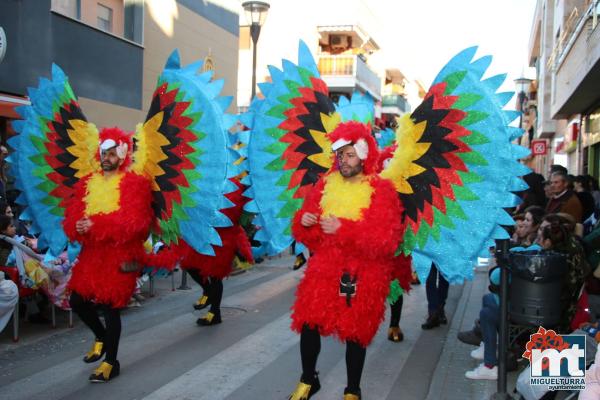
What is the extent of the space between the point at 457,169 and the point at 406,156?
349 millimetres

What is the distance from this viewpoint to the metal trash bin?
420 centimetres

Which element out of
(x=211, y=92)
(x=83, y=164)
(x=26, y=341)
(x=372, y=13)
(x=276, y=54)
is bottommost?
(x=26, y=341)

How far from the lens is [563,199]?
6.98m

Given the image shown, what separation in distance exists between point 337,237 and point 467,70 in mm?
1280

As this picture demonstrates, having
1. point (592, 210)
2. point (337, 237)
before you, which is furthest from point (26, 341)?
point (592, 210)

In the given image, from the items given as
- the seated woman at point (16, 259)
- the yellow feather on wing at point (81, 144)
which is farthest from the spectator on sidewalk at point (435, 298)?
the seated woman at point (16, 259)

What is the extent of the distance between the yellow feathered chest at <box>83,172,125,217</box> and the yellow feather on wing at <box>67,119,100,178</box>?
291 mm

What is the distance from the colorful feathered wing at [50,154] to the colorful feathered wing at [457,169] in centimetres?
261

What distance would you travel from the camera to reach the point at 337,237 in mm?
3789

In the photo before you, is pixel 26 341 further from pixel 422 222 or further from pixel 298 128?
pixel 422 222

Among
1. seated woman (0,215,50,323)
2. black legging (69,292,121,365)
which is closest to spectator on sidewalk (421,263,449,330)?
black legging (69,292,121,365)

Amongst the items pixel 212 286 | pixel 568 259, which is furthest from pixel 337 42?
pixel 568 259

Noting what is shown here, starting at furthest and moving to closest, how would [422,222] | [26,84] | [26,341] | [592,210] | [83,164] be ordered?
[26,84] → [592,210] → [26,341] → [83,164] → [422,222]

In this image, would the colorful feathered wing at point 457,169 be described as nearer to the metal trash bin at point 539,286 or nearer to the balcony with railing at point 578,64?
the metal trash bin at point 539,286
